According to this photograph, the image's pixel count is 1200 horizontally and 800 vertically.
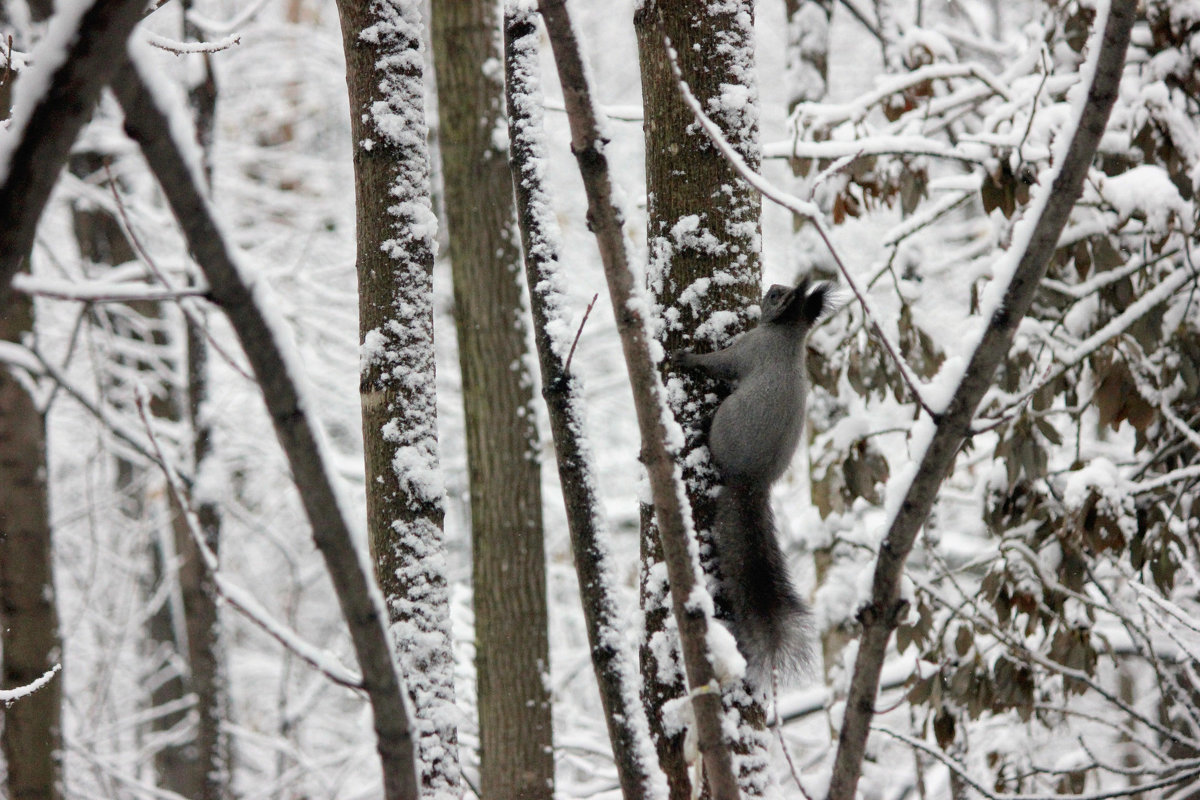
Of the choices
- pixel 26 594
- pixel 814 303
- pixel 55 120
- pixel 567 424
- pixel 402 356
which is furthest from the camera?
pixel 26 594

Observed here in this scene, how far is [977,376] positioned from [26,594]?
14.0ft

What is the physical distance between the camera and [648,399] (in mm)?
1142

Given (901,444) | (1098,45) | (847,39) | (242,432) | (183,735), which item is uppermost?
(847,39)

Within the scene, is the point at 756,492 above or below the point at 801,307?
below

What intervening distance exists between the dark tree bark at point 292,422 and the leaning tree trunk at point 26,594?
358 centimetres

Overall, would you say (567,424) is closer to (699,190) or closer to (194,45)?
(699,190)

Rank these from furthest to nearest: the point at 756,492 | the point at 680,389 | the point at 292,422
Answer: the point at 756,492
the point at 680,389
the point at 292,422

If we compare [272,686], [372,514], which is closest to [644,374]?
[372,514]

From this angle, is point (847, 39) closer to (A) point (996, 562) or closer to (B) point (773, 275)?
(B) point (773, 275)

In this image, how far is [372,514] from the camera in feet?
6.18

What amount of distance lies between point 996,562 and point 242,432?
21.1ft

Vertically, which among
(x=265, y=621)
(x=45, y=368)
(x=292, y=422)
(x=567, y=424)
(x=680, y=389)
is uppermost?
(x=45, y=368)

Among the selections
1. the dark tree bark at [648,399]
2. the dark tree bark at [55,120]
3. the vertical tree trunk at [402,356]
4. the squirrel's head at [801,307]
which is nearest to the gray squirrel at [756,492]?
the squirrel's head at [801,307]

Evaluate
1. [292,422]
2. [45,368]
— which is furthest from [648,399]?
[45,368]
